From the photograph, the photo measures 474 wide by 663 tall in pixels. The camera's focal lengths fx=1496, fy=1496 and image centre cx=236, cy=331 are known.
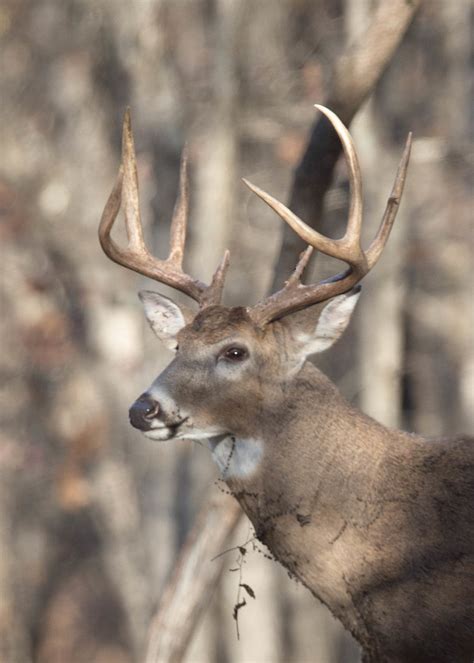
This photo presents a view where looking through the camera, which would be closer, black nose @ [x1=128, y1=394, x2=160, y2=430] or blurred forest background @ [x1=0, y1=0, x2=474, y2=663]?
black nose @ [x1=128, y1=394, x2=160, y2=430]

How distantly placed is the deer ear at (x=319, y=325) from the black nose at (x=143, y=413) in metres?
0.81

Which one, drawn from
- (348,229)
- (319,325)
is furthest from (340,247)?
(319,325)

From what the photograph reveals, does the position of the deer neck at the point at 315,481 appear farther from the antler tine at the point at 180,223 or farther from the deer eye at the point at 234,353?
the antler tine at the point at 180,223

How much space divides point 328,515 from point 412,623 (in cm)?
60

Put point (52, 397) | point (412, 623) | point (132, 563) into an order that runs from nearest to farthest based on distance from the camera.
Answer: point (412, 623)
point (132, 563)
point (52, 397)

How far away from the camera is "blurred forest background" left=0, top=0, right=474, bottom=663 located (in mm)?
14195

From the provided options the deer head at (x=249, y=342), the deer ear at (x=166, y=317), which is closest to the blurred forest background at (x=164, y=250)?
the deer ear at (x=166, y=317)

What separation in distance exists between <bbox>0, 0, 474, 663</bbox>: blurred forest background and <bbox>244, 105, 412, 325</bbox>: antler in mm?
6607

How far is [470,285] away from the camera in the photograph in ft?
62.5

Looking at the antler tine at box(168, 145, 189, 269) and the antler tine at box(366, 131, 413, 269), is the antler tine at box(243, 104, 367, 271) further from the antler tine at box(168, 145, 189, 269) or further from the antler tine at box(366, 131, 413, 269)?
the antler tine at box(168, 145, 189, 269)

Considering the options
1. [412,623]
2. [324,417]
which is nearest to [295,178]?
[324,417]

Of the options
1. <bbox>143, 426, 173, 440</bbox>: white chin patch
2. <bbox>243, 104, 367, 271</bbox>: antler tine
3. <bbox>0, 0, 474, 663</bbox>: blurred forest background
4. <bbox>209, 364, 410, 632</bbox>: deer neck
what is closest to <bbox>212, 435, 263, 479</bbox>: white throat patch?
<bbox>209, 364, 410, 632</bbox>: deer neck

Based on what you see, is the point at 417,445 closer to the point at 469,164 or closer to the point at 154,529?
the point at 154,529

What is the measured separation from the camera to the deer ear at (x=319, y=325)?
693 centimetres
